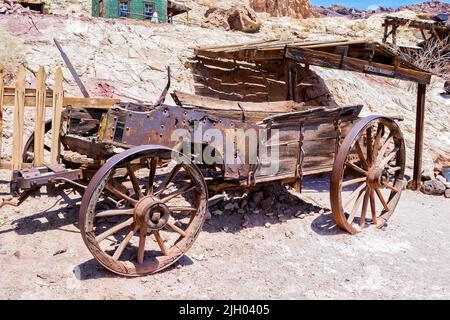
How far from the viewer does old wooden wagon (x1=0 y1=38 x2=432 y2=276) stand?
146 inches

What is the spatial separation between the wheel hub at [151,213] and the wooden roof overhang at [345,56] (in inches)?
172

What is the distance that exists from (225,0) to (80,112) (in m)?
39.3

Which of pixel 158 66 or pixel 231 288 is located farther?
pixel 158 66

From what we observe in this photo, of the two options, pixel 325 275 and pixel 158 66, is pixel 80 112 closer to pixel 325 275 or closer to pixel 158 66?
pixel 325 275

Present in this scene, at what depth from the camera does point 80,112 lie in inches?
193

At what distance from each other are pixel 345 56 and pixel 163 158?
464cm

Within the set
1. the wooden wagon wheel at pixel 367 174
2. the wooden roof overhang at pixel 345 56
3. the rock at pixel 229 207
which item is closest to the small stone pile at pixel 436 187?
the wooden roof overhang at pixel 345 56

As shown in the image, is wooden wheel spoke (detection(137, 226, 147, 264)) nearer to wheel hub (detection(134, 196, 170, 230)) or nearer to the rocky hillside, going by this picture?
→ wheel hub (detection(134, 196, 170, 230))

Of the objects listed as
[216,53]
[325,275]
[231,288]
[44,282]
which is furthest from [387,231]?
[216,53]

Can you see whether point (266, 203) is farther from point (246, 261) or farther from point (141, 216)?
point (141, 216)

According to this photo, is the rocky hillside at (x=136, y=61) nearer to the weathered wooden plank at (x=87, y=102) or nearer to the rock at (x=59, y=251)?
the weathered wooden plank at (x=87, y=102)

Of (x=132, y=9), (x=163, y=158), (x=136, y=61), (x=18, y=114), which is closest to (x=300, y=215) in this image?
(x=163, y=158)

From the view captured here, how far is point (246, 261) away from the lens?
4387mm

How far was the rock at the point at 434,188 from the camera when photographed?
806 cm
